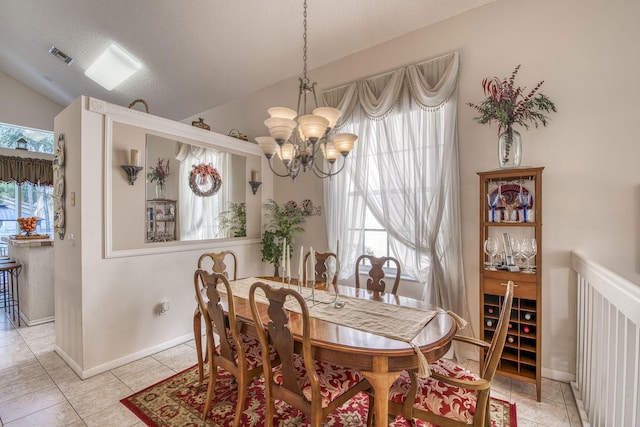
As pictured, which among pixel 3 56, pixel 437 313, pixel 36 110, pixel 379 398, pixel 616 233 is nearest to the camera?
pixel 379 398

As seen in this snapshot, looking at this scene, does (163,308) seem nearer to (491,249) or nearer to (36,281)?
(36,281)

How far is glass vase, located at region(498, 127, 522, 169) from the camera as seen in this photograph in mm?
2439

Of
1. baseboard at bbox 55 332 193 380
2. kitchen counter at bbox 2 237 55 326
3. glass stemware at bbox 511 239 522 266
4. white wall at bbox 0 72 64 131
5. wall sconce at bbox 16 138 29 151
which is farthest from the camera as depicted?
wall sconce at bbox 16 138 29 151

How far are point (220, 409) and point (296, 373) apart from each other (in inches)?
38.0

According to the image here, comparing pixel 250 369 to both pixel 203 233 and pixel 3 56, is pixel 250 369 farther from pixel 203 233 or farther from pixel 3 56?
pixel 3 56

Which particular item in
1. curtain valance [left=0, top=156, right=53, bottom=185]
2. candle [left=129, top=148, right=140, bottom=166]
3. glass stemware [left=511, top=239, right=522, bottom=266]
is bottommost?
glass stemware [left=511, top=239, right=522, bottom=266]

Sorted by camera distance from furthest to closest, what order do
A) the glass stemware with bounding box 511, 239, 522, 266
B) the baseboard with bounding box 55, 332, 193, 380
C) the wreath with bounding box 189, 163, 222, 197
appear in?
the wreath with bounding box 189, 163, 222, 197 < the baseboard with bounding box 55, 332, 193, 380 < the glass stemware with bounding box 511, 239, 522, 266

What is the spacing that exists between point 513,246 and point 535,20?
1.99 metres

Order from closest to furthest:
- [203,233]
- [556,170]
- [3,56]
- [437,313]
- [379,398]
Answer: [379,398] < [437,313] < [556,170] < [203,233] < [3,56]

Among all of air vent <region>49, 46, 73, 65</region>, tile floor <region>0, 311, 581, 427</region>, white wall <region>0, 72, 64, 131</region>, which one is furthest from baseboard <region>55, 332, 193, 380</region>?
white wall <region>0, 72, 64, 131</region>

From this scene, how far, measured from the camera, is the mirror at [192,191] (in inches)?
126

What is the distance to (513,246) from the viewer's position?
2.61m

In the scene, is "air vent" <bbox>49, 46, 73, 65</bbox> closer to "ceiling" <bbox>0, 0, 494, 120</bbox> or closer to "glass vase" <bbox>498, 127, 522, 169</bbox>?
"ceiling" <bbox>0, 0, 494, 120</bbox>

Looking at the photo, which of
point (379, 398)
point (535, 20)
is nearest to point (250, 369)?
point (379, 398)
